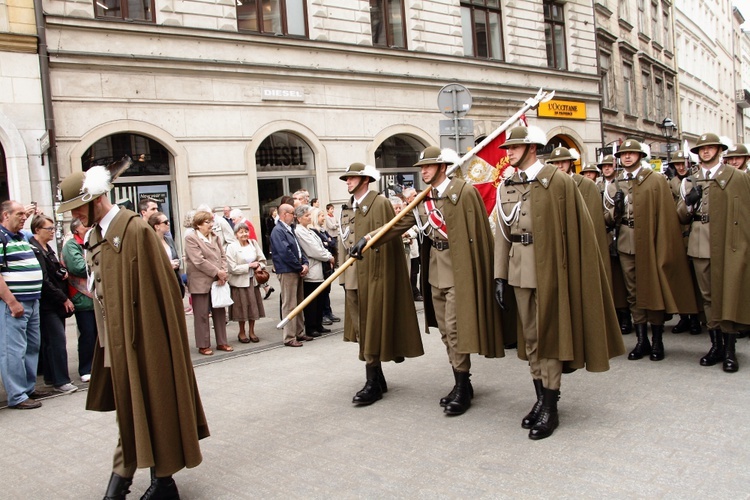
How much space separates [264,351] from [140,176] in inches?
283

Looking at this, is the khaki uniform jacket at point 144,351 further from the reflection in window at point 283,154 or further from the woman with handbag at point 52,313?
the reflection in window at point 283,154

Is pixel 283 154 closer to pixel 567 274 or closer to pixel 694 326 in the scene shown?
pixel 694 326

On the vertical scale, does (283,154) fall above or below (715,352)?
above

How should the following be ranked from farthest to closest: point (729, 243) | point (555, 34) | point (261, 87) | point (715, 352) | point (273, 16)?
point (555, 34) < point (273, 16) < point (261, 87) < point (715, 352) < point (729, 243)

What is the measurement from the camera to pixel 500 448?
4.79m

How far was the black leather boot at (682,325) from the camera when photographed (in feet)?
27.7

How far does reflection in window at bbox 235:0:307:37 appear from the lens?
16016 millimetres

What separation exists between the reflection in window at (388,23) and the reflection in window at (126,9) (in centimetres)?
592

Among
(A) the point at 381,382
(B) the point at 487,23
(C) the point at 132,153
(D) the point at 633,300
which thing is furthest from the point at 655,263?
(B) the point at 487,23

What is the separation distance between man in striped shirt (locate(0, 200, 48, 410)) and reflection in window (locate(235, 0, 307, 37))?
33.5ft

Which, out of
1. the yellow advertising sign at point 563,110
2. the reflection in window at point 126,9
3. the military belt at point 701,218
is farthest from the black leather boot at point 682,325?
the yellow advertising sign at point 563,110

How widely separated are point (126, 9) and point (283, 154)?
4525 millimetres

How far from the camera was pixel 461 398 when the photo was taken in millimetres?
5691

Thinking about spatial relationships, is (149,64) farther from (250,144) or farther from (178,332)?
(178,332)
